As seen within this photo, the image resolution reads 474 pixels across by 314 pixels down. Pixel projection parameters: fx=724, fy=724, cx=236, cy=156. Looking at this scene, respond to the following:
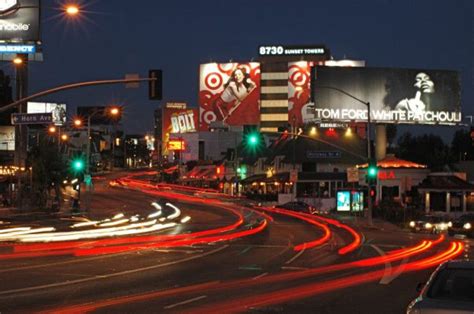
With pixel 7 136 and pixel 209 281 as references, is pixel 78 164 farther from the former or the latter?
pixel 209 281

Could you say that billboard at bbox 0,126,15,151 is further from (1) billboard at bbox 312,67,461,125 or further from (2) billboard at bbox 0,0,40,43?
(2) billboard at bbox 0,0,40,43

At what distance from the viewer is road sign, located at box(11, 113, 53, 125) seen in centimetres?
3381

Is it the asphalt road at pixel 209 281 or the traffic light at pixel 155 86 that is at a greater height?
the traffic light at pixel 155 86

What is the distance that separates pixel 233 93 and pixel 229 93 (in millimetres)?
1145

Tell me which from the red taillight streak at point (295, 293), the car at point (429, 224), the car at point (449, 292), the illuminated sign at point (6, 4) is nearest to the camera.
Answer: the car at point (449, 292)

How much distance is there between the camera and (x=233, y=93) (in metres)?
158

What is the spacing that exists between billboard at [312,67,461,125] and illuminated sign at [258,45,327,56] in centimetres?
9901

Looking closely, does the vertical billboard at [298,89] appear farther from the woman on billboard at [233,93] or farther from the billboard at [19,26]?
the billboard at [19,26]

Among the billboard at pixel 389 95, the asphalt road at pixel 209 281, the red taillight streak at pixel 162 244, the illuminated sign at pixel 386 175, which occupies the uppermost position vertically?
the billboard at pixel 389 95

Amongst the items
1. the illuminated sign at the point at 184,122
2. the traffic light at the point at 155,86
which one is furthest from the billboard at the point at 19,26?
the illuminated sign at the point at 184,122

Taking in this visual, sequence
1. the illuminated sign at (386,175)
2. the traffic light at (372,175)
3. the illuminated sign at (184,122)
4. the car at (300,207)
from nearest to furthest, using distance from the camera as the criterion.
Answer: the traffic light at (372,175) < the car at (300,207) < the illuminated sign at (386,175) < the illuminated sign at (184,122)

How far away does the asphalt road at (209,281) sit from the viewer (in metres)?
14.4

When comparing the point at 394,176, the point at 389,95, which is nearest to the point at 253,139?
the point at 394,176

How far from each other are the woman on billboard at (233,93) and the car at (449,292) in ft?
488
